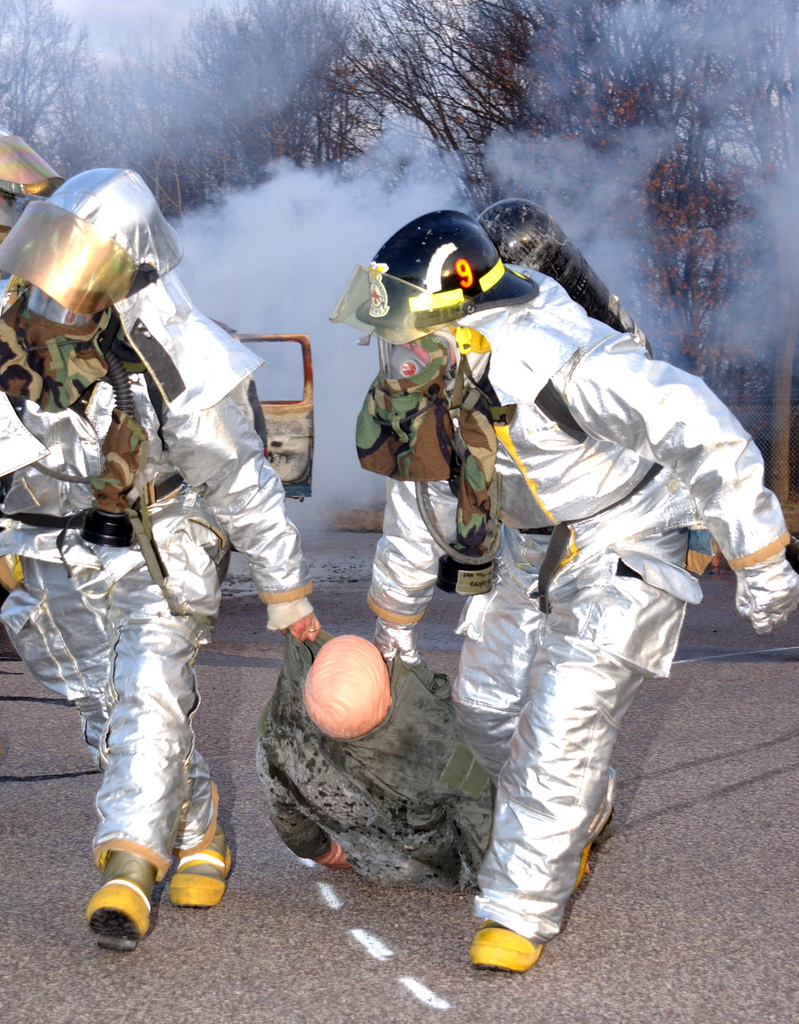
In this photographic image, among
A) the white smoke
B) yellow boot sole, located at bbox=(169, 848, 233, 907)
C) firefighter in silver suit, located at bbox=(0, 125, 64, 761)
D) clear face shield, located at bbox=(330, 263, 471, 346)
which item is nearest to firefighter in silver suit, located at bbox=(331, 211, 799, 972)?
clear face shield, located at bbox=(330, 263, 471, 346)

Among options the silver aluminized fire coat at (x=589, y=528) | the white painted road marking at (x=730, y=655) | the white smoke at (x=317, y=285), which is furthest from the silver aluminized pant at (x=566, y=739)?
the white smoke at (x=317, y=285)

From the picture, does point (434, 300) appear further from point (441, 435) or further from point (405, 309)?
point (441, 435)

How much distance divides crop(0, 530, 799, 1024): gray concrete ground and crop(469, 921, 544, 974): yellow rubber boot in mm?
37

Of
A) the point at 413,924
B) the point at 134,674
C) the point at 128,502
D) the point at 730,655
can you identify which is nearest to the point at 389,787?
the point at 413,924

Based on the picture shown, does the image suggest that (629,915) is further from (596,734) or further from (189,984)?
(189,984)

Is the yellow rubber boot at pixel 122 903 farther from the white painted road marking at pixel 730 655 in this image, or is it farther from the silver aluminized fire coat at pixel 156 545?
the white painted road marking at pixel 730 655

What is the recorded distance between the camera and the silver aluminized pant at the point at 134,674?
115 inches

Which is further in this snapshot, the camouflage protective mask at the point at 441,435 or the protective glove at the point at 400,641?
the protective glove at the point at 400,641

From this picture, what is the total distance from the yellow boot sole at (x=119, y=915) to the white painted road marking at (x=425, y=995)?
60 cm

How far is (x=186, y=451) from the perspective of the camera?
3.03 metres

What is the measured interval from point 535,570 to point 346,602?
541 cm

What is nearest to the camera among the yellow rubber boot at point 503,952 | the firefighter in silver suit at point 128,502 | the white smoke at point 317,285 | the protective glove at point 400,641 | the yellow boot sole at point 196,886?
the yellow rubber boot at point 503,952

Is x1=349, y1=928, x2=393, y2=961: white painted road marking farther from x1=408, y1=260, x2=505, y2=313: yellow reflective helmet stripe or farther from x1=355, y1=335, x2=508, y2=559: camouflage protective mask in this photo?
→ x1=408, y1=260, x2=505, y2=313: yellow reflective helmet stripe

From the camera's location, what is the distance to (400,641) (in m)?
3.43
